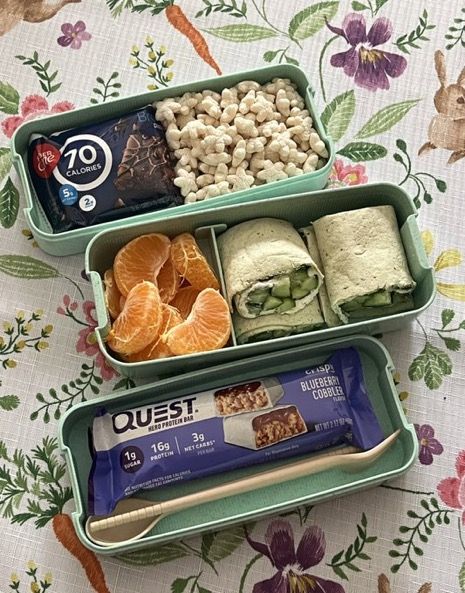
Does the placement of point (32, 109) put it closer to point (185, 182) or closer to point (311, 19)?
point (185, 182)

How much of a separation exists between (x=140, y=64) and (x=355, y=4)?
0.42 metres

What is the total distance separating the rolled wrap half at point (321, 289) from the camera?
Result: 3.98ft

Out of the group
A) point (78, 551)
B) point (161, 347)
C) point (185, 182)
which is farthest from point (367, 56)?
point (78, 551)

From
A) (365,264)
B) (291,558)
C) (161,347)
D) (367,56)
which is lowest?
(291,558)

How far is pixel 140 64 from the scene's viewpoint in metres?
1.39

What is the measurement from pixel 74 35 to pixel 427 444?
3.10 ft

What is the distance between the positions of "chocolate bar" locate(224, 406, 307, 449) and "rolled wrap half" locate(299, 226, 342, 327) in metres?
0.16

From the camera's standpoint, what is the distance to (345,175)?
4.39 ft

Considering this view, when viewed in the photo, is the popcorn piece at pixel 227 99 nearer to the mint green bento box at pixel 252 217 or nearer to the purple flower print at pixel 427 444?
the mint green bento box at pixel 252 217

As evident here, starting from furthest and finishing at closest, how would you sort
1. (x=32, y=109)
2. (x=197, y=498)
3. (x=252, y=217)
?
(x=32, y=109), (x=252, y=217), (x=197, y=498)

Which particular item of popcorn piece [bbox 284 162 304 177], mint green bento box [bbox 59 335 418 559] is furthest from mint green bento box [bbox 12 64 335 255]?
mint green bento box [bbox 59 335 418 559]

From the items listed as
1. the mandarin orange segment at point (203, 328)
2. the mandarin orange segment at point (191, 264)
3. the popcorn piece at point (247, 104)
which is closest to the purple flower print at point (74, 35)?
the popcorn piece at point (247, 104)

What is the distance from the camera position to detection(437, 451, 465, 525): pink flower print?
120cm

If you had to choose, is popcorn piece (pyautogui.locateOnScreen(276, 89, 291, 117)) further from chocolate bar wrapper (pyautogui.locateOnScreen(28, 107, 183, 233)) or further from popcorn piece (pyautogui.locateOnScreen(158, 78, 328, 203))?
chocolate bar wrapper (pyautogui.locateOnScreen(28, 107, 183, 233))
